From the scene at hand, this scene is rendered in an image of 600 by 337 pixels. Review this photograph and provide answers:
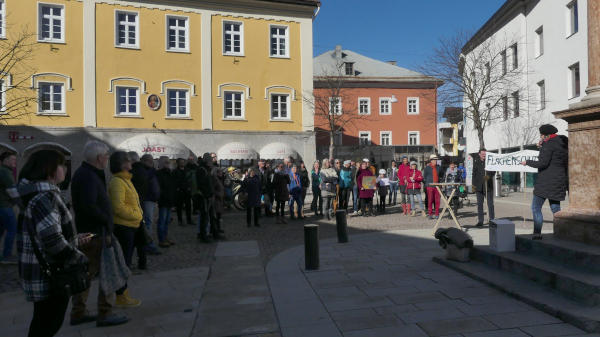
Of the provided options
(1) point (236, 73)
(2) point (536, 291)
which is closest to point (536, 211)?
(2) point (536, 291)

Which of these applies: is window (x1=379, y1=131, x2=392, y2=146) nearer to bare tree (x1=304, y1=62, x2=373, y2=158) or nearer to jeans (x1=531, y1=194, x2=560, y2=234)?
bare tree (x1=304, y1=62, x2=373, y2=158)

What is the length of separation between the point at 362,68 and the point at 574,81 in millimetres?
25866

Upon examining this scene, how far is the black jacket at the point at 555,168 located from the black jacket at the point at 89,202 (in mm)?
5630

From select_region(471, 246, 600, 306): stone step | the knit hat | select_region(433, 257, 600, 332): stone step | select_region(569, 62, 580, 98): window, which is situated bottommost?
select_region(433, 257, 600, 332): stone step

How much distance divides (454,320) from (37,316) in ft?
11.7

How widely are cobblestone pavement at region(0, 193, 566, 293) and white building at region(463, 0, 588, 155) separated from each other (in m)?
11.0

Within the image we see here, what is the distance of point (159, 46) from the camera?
23.8 meters

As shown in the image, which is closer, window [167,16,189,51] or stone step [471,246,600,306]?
stone step [471,246,600,306]

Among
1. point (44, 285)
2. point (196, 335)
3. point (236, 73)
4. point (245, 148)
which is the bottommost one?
point (196, 335)

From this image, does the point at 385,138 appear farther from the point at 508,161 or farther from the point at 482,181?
the point at 482,181

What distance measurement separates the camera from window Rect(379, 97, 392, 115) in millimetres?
44062

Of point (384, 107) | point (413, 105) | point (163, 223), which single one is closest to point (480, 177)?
point (163, 223)

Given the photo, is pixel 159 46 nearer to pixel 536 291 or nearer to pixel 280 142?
pixel 280 142

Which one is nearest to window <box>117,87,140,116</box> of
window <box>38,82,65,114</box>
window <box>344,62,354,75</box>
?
window <box>38,82,65,114</box>
